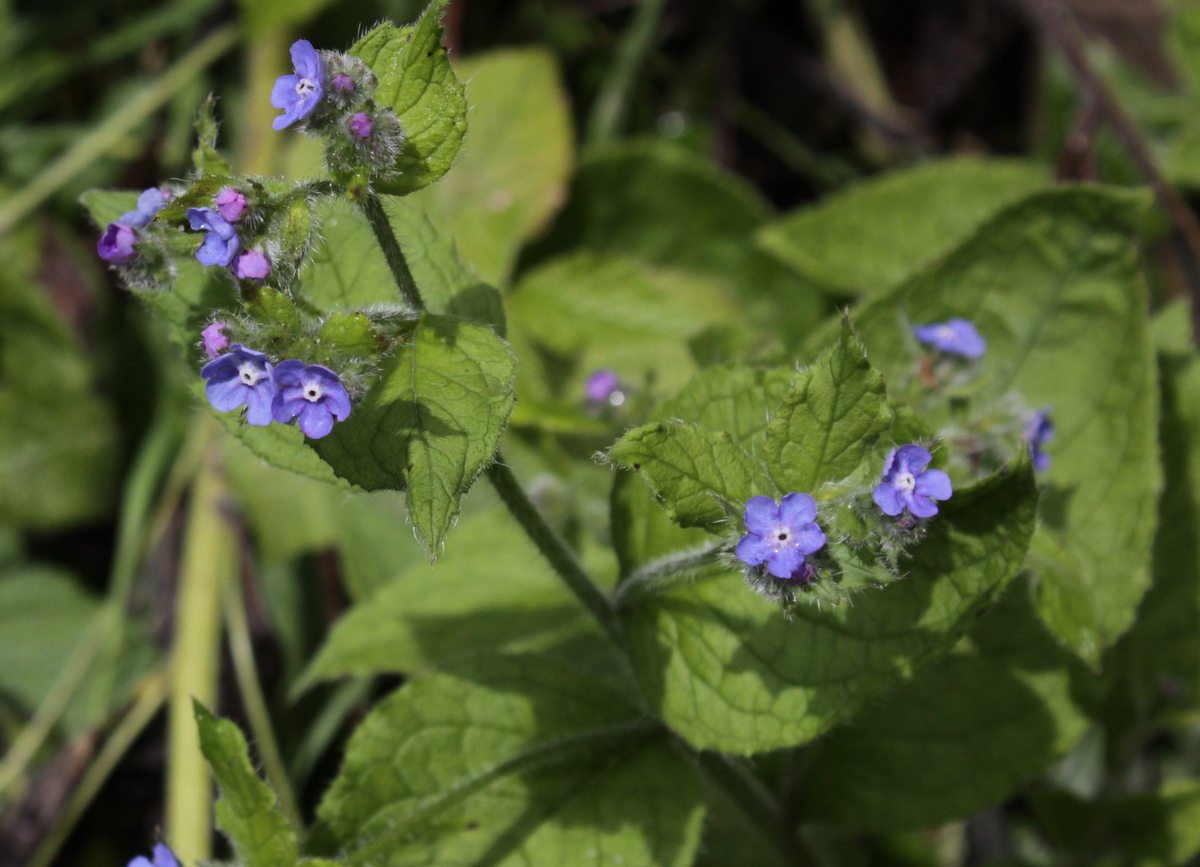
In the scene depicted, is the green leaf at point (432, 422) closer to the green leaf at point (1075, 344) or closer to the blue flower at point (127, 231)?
the blue flower at point (127, 231)

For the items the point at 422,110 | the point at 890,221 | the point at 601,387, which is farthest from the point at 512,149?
the point at 422,110

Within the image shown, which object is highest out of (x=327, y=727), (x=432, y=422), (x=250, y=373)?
(x=250, y=373)

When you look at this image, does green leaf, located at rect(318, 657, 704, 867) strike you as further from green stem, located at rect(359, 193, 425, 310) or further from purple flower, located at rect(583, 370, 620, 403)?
green stem, located at rect(359, 193, 425, 310)

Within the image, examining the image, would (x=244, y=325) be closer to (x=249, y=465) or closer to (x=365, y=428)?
(x=365, y=428)

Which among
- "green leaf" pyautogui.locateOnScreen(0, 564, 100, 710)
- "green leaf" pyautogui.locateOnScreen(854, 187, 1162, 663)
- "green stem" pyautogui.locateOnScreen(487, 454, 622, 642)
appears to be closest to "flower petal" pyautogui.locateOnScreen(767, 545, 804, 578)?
"green stem" pyautogui.locateOnScreen(487, 454, 622, 642)

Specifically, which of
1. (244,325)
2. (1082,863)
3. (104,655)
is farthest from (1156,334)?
(104,655)

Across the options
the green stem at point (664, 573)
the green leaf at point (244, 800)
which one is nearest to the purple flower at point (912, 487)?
the green stem at point (664, 573)

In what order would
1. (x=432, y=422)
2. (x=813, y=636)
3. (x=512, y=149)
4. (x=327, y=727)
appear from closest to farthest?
(x=432, y=422), (x=813, y=636), (x=327, y=727), (x=512, y=149)

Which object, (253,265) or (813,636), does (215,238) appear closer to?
(253,265)
